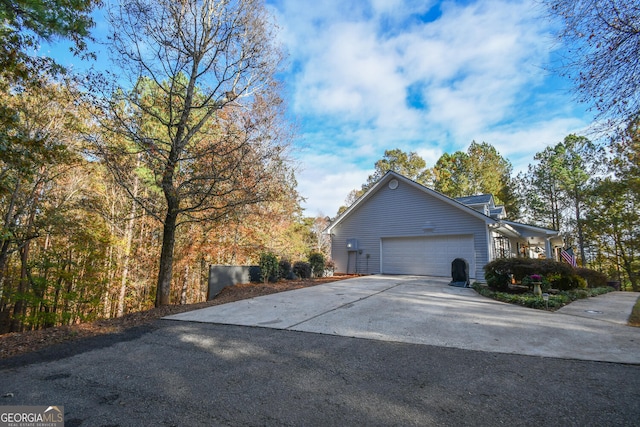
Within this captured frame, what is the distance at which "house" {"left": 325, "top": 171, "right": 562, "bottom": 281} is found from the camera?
1209cm

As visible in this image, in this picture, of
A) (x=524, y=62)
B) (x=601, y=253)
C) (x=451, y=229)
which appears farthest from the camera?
(x=601, y=253)

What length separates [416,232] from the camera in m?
13.4

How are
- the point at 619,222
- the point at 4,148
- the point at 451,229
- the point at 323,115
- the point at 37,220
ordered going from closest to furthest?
the point at 4,148, the point at 37,220, the point at 451,229, the point at 323,115, the point at 619,222

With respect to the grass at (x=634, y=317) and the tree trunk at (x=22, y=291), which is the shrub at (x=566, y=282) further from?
the tree trunk at (x=22, y=291)

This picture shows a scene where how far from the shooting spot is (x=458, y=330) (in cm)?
442

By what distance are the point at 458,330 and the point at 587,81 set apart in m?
4.41

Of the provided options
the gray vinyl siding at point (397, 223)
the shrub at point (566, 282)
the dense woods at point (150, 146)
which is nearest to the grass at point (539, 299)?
the shrub at point (566, 282)

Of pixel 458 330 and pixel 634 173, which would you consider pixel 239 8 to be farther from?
pixel 634 173

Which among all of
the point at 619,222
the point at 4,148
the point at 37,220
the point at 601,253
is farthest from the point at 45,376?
the point at 601,253

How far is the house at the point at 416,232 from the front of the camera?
1209 centimetres

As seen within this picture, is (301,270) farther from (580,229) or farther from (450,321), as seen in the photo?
(580,229)

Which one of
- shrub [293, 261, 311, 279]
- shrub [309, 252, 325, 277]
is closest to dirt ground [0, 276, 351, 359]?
shrub [293, 261, 311, 279]

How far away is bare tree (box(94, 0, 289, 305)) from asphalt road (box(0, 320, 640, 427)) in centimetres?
380

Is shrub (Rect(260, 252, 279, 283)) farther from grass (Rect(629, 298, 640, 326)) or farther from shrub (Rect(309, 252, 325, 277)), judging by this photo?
grass (Rect(629, 298, 640, 326))
